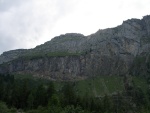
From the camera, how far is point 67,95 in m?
155

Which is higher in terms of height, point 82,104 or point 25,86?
point 25,86

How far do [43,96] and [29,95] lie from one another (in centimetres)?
897

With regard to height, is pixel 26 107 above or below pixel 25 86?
below

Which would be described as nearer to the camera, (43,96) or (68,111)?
(68,111)

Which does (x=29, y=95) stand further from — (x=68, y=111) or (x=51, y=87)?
(x=68, y=111)

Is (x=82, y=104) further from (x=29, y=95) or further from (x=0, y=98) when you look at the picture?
(x=0, y=98)

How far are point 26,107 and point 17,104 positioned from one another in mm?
8494

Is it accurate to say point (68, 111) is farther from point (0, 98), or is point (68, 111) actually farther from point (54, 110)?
point (0, 98)

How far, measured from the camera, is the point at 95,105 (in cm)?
16000

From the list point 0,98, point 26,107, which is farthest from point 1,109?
point 0,98

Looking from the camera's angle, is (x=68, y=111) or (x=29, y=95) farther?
(x=29, y=95)

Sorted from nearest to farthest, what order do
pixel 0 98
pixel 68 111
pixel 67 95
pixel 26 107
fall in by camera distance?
pixel 68 111
pixel 26 107
pixel 0 98
pixel 67 95

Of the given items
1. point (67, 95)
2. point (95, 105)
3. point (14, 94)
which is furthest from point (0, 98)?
point (95, 105)

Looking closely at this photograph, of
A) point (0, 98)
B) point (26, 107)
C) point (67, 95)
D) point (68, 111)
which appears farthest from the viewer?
point (67, 95)
